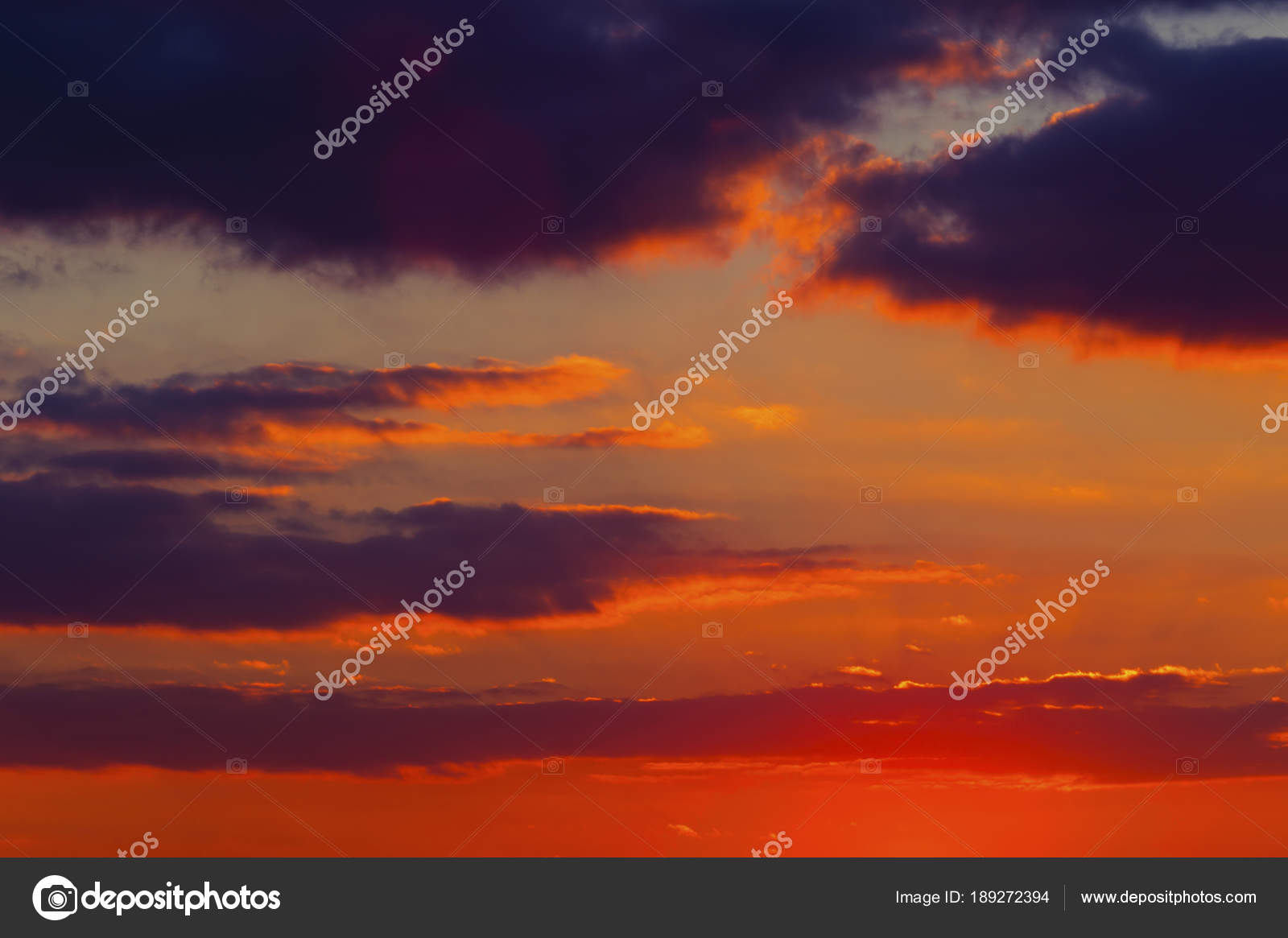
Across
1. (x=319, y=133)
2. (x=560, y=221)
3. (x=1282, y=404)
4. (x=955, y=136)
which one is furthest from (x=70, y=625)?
(x=1282, y=404)

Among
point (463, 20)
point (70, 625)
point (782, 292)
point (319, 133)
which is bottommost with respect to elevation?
point (70, 625)

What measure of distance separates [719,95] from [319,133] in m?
12.4

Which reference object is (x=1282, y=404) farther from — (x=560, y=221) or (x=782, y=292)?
(x=560, y=221)

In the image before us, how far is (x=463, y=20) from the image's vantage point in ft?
133

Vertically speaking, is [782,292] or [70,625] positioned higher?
[782,292]
